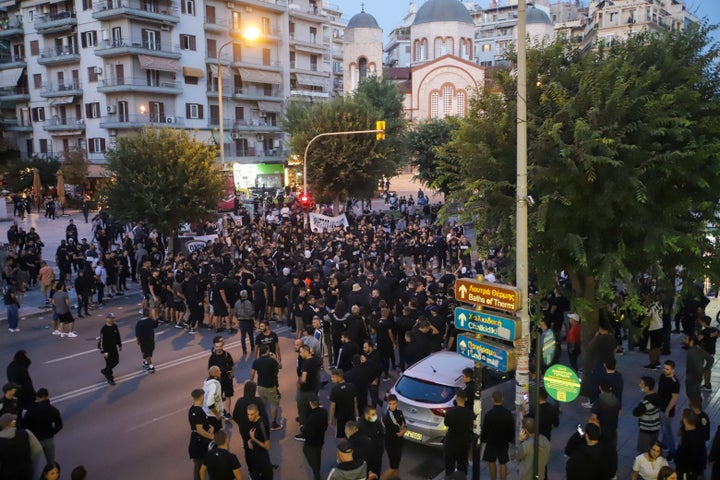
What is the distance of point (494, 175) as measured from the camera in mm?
9430

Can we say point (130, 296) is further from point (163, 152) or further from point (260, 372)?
point (260, 372)

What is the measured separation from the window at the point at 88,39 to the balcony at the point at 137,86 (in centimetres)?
295

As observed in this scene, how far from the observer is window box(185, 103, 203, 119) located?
157 ft

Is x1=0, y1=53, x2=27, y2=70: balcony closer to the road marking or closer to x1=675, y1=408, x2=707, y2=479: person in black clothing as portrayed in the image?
the road marking

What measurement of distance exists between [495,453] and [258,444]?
9.95 feet

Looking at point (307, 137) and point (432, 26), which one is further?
point (432, 26)

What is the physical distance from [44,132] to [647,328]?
5201 cm

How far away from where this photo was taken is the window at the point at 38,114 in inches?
2041

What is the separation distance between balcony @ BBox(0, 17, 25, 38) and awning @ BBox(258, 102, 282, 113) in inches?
806

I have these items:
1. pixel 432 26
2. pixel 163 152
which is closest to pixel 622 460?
pixel 163 152

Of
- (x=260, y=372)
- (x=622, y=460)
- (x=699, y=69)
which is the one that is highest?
(x=699, y=69)

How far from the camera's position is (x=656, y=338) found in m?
12.8

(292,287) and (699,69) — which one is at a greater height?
(699,69)

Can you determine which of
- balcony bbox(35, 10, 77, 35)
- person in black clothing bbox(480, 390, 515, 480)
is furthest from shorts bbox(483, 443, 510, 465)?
balcony bbox(35, 10, 77, 35)
